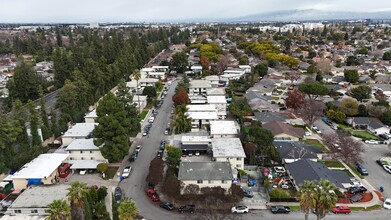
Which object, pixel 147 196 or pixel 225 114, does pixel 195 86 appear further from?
pixel 147 196

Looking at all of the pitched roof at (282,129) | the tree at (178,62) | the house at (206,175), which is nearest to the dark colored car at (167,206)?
the house at (206,175)

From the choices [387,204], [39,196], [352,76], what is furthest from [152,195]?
[352,76]

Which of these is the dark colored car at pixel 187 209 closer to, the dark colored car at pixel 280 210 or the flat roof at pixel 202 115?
the dark colored car at pixel 280 210

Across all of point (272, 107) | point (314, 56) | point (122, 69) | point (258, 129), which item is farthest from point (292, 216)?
point (314, 56)

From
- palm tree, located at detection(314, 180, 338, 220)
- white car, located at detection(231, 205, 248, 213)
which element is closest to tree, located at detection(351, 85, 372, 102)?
white car, located at detection(231, 205, 248, 213)

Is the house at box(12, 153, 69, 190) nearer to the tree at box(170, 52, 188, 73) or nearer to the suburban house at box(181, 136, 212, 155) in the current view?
the suburban house at box(181, 136, 212, 155)
